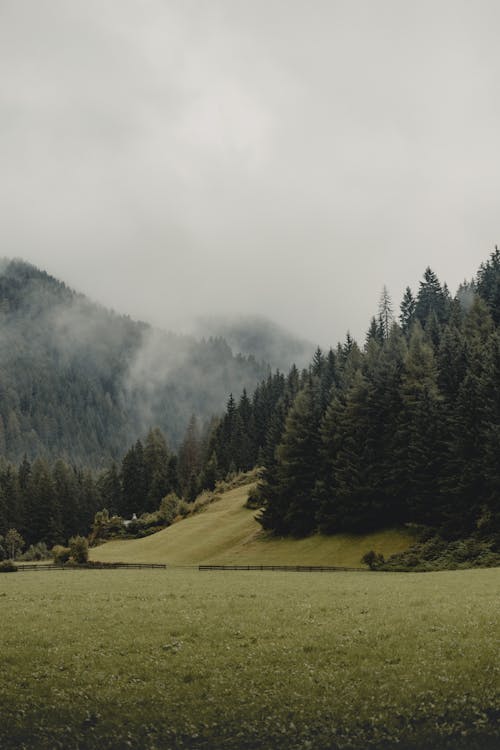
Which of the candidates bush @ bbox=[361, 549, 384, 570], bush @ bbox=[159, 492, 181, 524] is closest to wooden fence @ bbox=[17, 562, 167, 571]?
bush @ bbox=[361, 549, 384, 570]

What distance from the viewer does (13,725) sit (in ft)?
51.8

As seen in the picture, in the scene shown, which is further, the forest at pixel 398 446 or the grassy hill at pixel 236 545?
the grassy hill at pixel 236 545

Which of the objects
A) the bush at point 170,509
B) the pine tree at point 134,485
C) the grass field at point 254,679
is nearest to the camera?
the grass field at point 254,679

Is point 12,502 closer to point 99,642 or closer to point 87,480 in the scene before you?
point 87,480

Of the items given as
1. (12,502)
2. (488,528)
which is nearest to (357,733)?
(488,528)

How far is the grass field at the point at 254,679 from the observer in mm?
15086

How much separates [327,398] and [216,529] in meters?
28.7

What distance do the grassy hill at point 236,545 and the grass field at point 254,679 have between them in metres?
45.6

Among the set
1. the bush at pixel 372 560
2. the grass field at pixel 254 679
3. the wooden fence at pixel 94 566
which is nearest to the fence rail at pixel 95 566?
the wooden fence at pixel 94 566

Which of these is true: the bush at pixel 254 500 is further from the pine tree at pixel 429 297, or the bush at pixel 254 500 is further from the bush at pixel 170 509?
the pine tree at pixel 429 297

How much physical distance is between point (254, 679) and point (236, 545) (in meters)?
71.3

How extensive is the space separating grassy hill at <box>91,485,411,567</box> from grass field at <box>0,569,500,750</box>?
45647 millimetres

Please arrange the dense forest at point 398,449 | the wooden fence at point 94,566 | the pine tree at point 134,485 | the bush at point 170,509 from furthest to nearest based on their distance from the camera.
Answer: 1. the pine tree at point 134,485
2. the bush at point 170,509
3. the wooden fence at point 94,566
4. the dense forest at point 398,449

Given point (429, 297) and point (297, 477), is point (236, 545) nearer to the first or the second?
point (297, 477)
